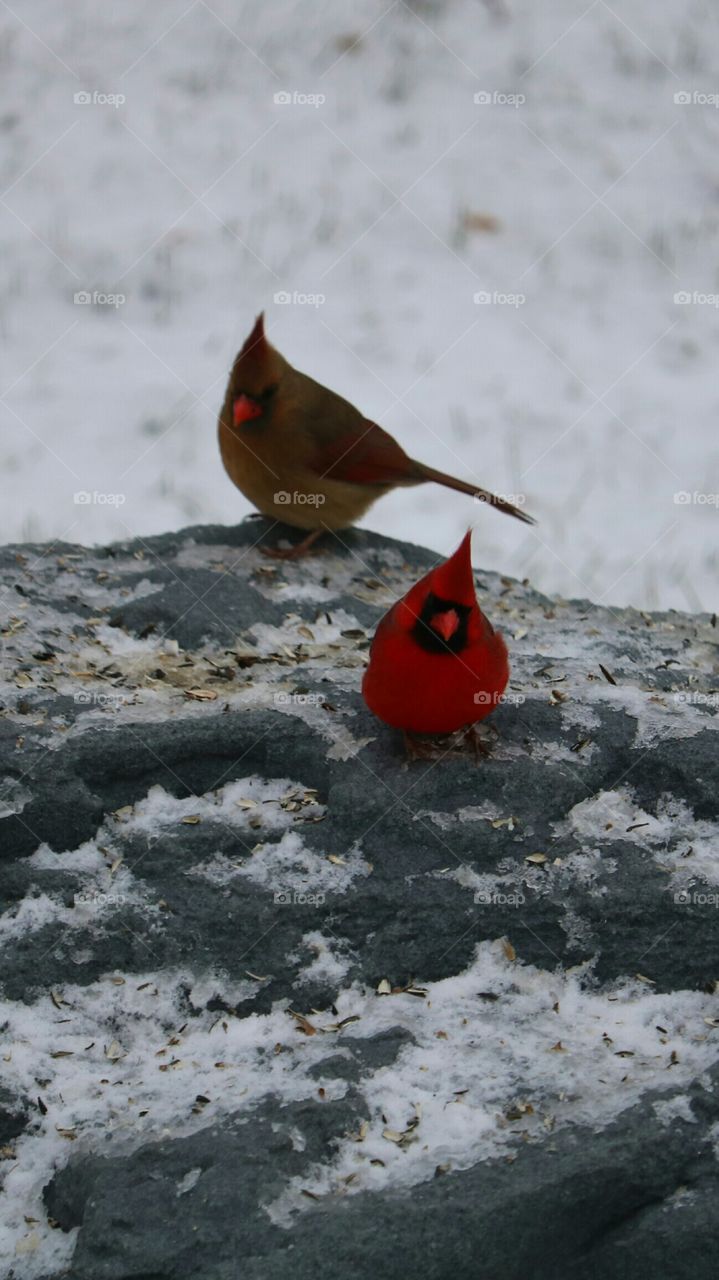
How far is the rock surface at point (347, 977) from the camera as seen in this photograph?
6.70 ft

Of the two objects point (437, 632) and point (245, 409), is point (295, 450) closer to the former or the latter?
point (245, 409)

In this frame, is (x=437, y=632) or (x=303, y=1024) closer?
(x=303, y=1024)

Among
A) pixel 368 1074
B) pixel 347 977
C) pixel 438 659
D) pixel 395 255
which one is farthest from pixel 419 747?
pixel 395 255

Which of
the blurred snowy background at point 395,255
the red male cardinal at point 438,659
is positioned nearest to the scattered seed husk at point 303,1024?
the red male cardinal at point 438,659

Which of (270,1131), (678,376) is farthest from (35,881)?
(678,376)

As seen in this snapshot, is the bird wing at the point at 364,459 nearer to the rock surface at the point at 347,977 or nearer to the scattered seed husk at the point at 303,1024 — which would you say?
the rock surface at the point at 347,977

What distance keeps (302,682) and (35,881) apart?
857 millimetres

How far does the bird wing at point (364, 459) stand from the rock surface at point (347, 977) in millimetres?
1249

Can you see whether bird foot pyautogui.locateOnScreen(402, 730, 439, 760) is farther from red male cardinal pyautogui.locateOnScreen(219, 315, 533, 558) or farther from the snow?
red male cardinal pyautogui.locateOnScreen(219, 315, 533, 558)

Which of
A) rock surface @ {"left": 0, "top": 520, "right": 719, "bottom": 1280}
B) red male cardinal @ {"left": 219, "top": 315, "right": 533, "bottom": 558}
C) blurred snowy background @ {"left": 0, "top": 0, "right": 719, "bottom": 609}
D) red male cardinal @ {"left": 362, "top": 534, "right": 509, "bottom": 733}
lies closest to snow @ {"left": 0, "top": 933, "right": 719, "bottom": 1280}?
rock surface @ {"left": 0, "top": 520, "right": 719, "bottom": 1280}

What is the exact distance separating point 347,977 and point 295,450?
2.34 metres

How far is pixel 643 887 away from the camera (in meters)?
2.65

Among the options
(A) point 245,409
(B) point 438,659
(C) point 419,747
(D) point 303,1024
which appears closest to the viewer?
(D) point 303,1024

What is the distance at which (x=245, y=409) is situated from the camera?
175 inches
